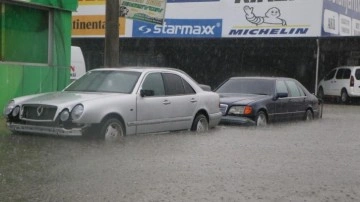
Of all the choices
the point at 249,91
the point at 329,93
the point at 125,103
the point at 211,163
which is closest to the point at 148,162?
the point at 211,163

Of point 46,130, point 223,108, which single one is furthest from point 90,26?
point 46,130

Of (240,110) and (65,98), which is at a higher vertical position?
(65,98)

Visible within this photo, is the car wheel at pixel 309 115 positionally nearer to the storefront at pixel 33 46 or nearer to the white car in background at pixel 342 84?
the storefront at pixel 33 46

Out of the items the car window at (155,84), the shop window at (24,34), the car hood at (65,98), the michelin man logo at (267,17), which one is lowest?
the car hood at (65,98)

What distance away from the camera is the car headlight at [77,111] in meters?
9.92

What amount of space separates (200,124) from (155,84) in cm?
164

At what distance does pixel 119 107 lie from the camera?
34.4 feet

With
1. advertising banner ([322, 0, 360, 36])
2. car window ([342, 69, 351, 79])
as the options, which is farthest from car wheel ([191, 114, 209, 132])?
car window ([342, 69, 351, 79])

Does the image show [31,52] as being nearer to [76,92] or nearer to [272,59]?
[76,92]

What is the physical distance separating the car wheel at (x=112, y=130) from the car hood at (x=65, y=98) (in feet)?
1.55

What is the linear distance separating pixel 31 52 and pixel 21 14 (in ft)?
3.29

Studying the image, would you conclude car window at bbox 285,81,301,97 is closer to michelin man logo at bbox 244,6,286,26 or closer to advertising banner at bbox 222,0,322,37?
advertising banner at bbox 222,0,322,37

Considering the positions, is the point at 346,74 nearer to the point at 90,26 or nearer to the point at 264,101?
the point at 90,26

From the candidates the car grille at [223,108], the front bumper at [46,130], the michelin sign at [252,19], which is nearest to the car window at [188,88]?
the car grille at [223,108]
